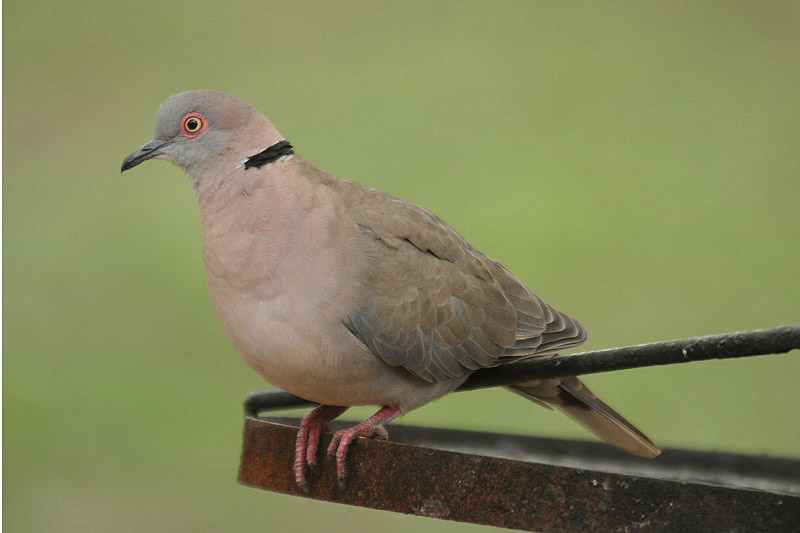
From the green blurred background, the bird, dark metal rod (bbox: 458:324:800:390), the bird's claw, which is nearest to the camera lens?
dark metal rod (bbox: 458:324:800:390)

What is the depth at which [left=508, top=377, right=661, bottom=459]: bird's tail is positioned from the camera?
238cm

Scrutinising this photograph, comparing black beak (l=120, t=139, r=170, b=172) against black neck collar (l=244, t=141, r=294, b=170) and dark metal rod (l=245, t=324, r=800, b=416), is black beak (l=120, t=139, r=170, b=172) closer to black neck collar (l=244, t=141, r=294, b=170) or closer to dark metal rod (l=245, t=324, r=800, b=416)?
black neck collar (l=244, t=141, r=294, b=170)

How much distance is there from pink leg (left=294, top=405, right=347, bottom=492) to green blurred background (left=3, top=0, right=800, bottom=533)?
2.53 m

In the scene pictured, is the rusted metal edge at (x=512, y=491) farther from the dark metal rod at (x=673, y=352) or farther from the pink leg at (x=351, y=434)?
the dark metal rod at (x=673, y=352)

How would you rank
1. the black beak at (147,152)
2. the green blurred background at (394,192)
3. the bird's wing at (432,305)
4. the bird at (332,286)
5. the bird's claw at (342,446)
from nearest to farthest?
the bird's claw at (342,446) → the bird at (332,286) → the bird's wing at (432,305) → the black beak at (147,152) → the green blurred background at (394,192)

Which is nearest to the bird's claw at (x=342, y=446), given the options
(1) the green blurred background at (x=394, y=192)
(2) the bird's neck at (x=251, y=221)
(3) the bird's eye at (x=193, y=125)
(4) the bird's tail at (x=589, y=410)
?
(2) the bird's neck at (x=251, y=221)

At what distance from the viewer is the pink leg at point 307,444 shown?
1787 mm

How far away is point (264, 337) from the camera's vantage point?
2002 millimetres

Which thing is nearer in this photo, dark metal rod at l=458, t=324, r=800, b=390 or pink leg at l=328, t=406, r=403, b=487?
dark metal rod at l=458, t=324, r=800, b=390

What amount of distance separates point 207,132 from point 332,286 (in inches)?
18.2

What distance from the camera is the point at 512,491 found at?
1540mm

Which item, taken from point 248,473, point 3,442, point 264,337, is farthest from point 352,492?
point 3,442

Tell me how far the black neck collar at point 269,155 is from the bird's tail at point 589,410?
751mm

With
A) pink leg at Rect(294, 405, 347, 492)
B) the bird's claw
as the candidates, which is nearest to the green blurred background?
pink leg at Rect(294, 405, 347, 492)
